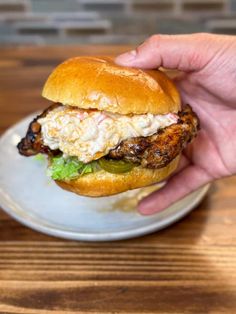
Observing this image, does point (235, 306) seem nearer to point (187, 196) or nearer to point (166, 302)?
point (166, 302)

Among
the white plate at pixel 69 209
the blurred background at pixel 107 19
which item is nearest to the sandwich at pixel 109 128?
the white plate at pixel 69 209

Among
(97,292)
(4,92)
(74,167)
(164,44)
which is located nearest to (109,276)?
(97,292)

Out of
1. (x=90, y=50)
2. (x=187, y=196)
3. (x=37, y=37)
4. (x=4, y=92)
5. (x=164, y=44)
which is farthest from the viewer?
(x=37, y=37)

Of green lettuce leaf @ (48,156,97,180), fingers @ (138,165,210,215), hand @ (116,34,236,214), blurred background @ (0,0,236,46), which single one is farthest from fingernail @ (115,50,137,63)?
blurred background @ (0,0,236,46)

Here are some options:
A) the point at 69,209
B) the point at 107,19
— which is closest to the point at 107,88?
the point at 69,209

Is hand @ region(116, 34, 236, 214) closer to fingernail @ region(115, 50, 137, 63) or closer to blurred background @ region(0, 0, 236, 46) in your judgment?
fingernail @ region(115, 50, 137, 63)
